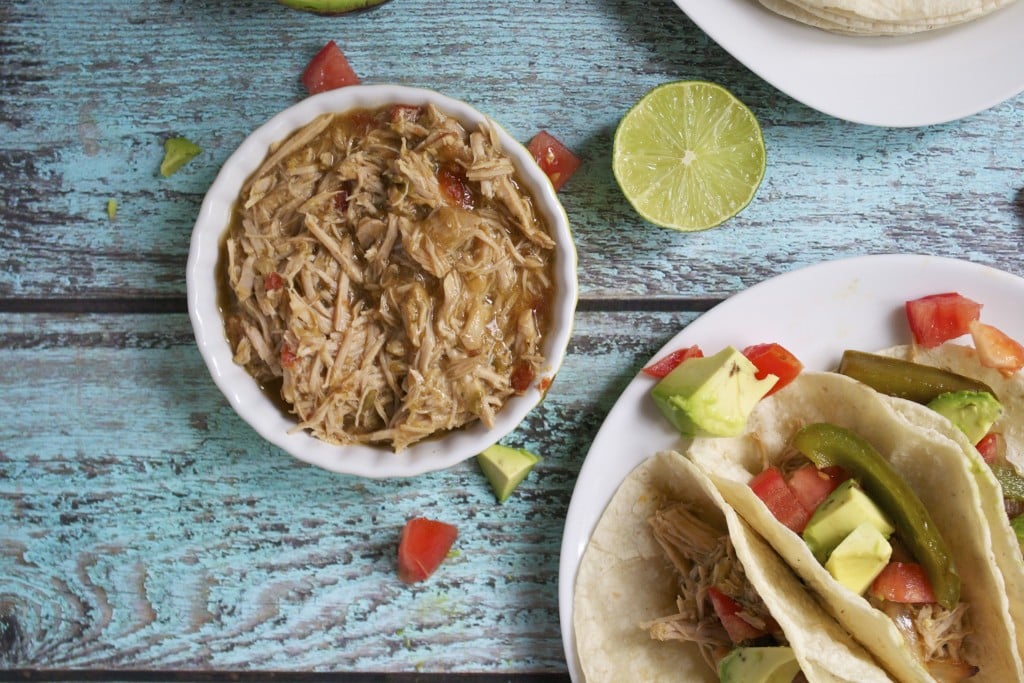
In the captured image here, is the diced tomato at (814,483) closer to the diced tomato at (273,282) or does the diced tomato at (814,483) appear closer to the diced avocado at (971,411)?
the diced avocado at (971,411)

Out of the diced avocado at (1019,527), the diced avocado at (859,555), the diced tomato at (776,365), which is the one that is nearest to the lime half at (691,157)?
the diced tomato at (776,365)

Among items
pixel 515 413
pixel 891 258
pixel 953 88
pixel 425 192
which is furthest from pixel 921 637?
pixel 425 192

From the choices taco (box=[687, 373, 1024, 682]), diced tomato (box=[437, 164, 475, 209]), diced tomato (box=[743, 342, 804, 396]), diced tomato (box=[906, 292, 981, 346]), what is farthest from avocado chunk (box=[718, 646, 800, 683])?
diced tomato (box=[437, 164, 475, 209])

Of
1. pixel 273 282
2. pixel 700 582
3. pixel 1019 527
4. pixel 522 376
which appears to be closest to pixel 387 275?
pixel 273 282

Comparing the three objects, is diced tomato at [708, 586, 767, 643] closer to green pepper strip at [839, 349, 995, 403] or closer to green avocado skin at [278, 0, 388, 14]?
green pepper strip at [839, 349, 995, 403]

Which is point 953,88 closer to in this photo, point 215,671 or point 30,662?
point 215,671

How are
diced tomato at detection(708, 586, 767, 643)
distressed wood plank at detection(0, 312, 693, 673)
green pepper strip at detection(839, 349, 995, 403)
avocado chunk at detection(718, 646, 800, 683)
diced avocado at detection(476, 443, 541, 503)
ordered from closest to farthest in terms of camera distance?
avocado chunk at detection(718, 646, 800, 683)
diced tomato at detection(708, 586, 767, 643)
green pepper strip at detection(839, 349, 995, 403)
diced avocado at detection(476, 443, 541, 503)
distressed wood plank at detection(0, 312, 693, 673)

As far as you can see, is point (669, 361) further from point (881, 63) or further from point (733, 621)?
point (881, 63)
